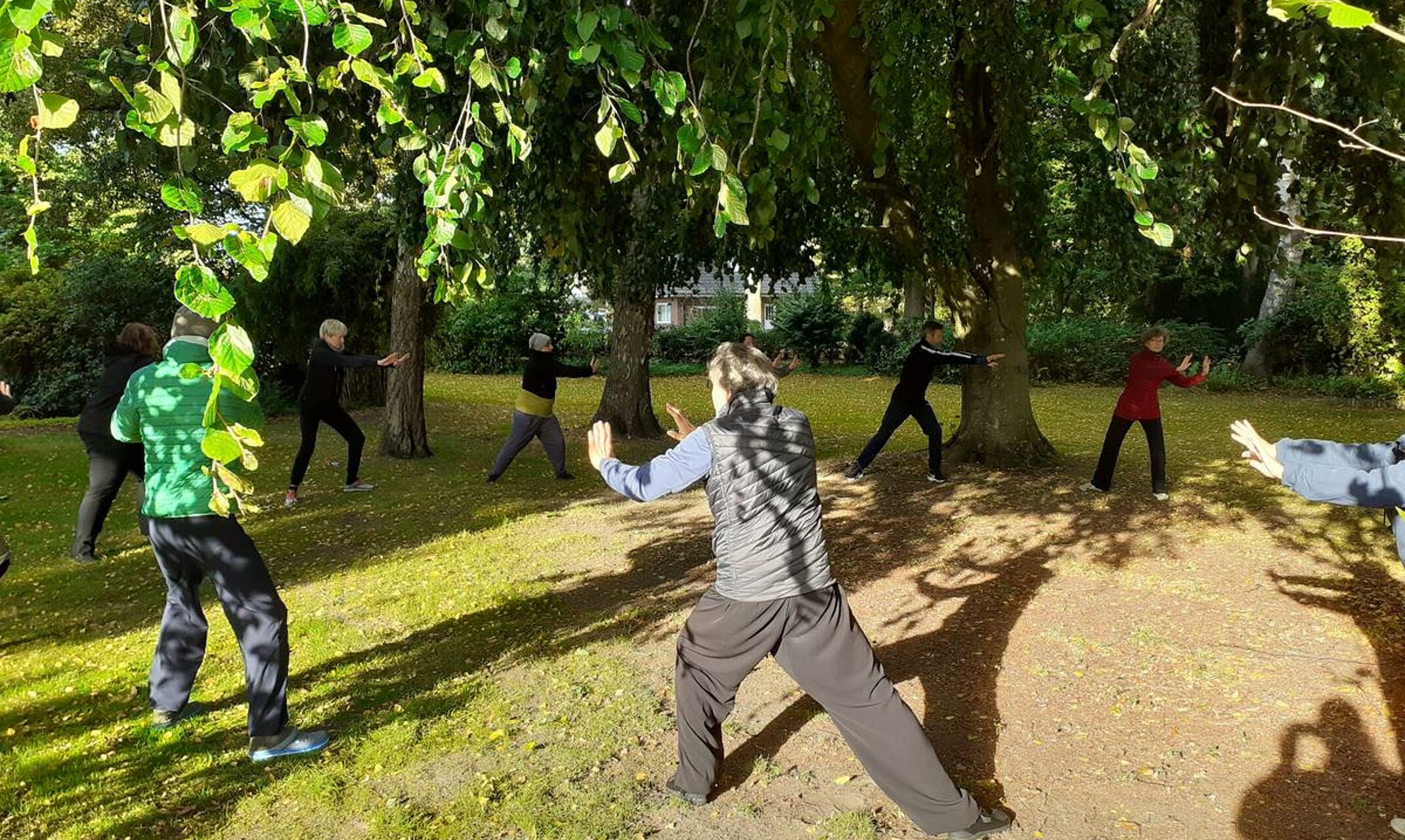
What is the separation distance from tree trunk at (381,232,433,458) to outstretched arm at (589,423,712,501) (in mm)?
9345

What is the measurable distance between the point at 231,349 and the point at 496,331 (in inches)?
1153

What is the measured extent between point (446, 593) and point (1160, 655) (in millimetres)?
4544

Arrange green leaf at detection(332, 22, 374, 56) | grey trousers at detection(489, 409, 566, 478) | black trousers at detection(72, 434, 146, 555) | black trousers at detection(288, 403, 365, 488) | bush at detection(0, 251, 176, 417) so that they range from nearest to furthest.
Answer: green leaf at detection(332, 22, 374, 56), black trousers at detection(72, 434, 146, 555), black trousers at detection(288, 403, 365, 488), grey trousers at detection(489, 409, 566, 478), bush at detection(0, 251, 176, 417)

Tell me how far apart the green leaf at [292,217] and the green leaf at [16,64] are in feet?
1.49

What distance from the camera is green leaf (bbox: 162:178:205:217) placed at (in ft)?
6.76

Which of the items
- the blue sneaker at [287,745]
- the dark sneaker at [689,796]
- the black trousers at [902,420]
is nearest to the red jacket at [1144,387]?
Answer: the black trousers at [902,420]

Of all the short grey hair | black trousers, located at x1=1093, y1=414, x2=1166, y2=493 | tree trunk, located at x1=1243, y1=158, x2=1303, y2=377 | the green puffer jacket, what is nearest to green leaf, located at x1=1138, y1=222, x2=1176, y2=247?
the short grey hair

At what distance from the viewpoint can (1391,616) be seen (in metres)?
5.63

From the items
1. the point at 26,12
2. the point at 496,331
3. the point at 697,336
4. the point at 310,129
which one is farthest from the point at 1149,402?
the point at 496,331

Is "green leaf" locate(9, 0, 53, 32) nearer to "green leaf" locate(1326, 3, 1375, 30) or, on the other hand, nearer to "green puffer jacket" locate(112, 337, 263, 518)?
"green leaf" locate(1326, 3, 1375, 30)

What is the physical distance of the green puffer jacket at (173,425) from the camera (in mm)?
3955

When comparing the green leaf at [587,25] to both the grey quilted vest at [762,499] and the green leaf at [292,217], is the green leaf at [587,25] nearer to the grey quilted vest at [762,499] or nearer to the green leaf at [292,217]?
the grey quilted vest at [762,499]

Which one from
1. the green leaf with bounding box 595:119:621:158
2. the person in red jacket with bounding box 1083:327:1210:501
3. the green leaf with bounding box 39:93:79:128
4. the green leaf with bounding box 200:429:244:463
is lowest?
the person in red jacket with bounding box 1083:327:1210:501

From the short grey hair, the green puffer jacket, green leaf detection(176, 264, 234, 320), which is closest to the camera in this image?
green leaf detection(176, 264, 234, 320)
